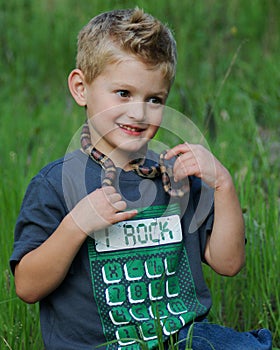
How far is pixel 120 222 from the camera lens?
6.71 ft

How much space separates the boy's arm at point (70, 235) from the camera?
1901mm

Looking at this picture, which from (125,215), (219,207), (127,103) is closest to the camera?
(125,215)

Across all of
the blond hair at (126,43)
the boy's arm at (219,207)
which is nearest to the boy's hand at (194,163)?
the boy's arm at (219,207)

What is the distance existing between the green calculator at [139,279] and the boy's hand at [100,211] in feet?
0.39

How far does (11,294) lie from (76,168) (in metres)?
0.60

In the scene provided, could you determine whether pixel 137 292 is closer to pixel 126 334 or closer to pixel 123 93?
pixel 126 334

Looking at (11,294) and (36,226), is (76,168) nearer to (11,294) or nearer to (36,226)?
(36,226)

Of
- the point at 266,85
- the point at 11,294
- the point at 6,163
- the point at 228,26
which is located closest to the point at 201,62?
the point at 228,26

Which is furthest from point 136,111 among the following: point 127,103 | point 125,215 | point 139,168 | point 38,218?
point 38,218

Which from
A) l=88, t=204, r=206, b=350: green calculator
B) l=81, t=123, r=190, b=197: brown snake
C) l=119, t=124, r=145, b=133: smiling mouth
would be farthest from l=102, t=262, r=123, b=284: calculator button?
l=119, t=124, r=145, b=133: smiling mouth

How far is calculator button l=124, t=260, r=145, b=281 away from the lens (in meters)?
2.04

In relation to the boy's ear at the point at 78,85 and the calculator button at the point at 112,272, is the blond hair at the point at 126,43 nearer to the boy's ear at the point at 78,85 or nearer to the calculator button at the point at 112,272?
the boy's ear at the point at 78,85

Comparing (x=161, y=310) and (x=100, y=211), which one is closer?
(x=100, y=211)

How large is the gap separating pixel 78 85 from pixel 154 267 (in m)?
0.59
